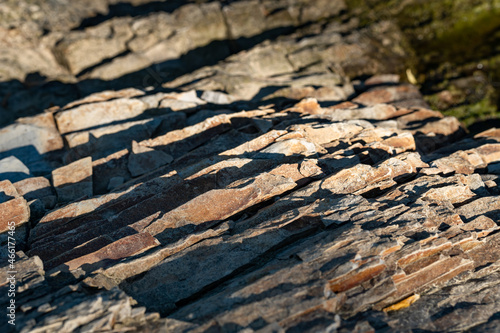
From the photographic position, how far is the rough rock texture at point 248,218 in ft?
33.2

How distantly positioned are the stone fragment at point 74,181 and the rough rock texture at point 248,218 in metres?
0.06

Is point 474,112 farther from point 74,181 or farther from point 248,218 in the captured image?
point 74,181

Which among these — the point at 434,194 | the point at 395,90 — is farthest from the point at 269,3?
the point at 434,194

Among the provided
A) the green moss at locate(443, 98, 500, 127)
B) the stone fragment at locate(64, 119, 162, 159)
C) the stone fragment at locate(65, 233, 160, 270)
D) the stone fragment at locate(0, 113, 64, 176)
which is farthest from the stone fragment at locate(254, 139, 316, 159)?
the green moss at locate(443, 98, 500, 127)

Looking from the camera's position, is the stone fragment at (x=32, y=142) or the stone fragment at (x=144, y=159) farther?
the stone fragment at (x=32, y=142)

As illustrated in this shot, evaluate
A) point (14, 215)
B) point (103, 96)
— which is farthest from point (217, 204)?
point (103, 96)

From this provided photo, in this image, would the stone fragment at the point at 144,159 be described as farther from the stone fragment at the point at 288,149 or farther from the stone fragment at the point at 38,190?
the stone fragment at the point at 288,149

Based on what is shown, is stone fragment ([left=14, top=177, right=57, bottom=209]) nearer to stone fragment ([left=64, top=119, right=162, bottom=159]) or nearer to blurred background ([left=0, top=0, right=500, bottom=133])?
stone fragment ([left=64, top=119, right=162, bottom=159])

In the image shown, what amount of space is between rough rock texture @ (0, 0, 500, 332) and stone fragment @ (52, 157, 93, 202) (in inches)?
2.2

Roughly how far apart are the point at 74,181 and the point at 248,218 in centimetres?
798

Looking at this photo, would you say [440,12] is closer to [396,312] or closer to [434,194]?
[434,194]

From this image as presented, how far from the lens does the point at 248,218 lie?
13.6 meters

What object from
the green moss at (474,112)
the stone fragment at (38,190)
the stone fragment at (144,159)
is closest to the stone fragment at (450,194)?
the stone fragment at (144,159)

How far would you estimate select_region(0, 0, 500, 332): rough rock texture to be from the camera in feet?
33.2
